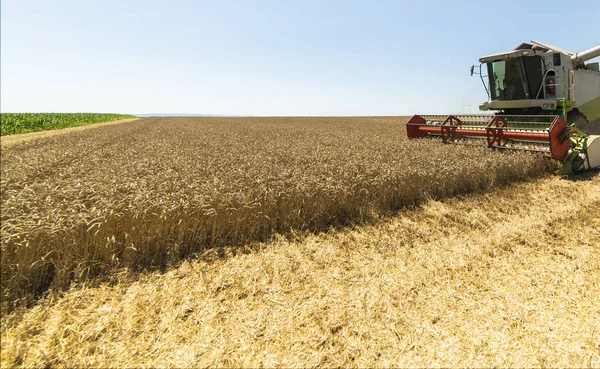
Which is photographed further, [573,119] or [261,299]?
[573,119]

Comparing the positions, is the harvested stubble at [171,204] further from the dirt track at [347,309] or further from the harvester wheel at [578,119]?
the harvester wheel at [578,119]

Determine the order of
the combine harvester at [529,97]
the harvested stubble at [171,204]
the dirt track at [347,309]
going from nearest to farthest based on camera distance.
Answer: the dirt track at [347,309]
the harvested stubble at [171,204]
the combine harvester at [529,97]

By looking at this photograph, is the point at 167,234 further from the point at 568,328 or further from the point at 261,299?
the point at 568,328

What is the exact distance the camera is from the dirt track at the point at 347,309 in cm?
191

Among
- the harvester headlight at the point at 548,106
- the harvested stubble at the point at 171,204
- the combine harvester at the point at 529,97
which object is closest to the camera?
the harvested stubble at the point at 171,204

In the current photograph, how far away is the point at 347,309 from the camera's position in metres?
2.35

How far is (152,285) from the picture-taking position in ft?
8.57

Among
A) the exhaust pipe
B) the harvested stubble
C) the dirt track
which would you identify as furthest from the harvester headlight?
the dirt track

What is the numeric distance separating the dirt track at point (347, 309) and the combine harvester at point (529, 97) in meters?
5.31

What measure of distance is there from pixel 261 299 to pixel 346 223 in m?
1.92

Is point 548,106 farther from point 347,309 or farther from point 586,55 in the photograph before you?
point 347,309

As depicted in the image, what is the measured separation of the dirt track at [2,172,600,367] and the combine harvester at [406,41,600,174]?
5.31 m

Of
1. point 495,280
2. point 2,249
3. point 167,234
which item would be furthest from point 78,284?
point 495,280

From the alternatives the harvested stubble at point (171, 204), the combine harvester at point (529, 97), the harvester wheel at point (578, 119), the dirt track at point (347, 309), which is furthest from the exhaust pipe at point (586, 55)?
the dirt track at point (347, 309)
